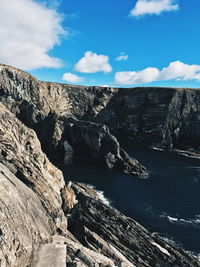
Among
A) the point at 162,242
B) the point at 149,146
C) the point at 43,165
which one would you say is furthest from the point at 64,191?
the point at 149,146

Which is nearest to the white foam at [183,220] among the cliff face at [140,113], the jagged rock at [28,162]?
the jagged rock at [28,162]

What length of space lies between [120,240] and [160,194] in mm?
38086

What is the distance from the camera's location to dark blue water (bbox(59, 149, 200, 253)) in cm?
5942

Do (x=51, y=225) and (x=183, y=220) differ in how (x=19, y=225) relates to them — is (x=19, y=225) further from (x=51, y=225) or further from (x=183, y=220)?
(x=183, y=220)

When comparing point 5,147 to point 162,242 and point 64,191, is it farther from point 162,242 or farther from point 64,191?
point 162,242

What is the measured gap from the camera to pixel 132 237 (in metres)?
47.4

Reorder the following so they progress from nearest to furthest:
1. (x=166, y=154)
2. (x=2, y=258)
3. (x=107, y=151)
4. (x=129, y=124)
→ (x=2, y=258), (x=107, y=151), (x=166, y=154), (x=129, y=124)

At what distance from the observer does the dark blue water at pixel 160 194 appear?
5942 cm

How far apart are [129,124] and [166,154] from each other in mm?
50255

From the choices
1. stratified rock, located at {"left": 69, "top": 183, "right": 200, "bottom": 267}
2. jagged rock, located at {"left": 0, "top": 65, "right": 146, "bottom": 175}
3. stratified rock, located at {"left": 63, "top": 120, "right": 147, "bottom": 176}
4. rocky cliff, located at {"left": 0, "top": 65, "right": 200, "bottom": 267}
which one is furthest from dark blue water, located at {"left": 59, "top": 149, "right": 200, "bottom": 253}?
rocky cliff, located at {"left": 0, "top": 65, "right": 200, "bottom": 267}

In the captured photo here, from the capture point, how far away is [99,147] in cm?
11544

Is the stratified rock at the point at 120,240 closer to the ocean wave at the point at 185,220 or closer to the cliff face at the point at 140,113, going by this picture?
the ocean wave at the point at 185,220

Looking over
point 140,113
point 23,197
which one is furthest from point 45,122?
point 23,197

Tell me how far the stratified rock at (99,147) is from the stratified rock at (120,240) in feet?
169
